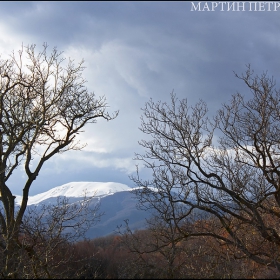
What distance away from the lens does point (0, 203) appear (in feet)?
34.6

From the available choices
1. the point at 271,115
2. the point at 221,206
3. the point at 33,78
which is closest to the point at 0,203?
the point at 33,78

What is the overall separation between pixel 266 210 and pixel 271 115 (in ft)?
11.0

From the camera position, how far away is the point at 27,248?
8.98 metres

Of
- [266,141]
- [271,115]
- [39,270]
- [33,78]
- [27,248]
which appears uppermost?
[33,78]

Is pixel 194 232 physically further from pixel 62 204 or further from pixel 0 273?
pixel 0 273

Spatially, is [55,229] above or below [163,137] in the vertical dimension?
below

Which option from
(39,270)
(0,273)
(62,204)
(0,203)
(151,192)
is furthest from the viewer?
(151,192)

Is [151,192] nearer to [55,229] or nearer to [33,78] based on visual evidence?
[55,229]

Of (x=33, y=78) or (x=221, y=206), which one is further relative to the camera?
(x=221, y=206)

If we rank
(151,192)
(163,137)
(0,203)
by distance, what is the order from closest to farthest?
(0,203) < (151,192) < (163,137)

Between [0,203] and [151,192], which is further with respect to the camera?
[151,192]

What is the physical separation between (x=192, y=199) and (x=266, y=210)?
257 cm

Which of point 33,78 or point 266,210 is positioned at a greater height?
point 33,78

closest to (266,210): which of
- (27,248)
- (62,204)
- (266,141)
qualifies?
(266,141)
